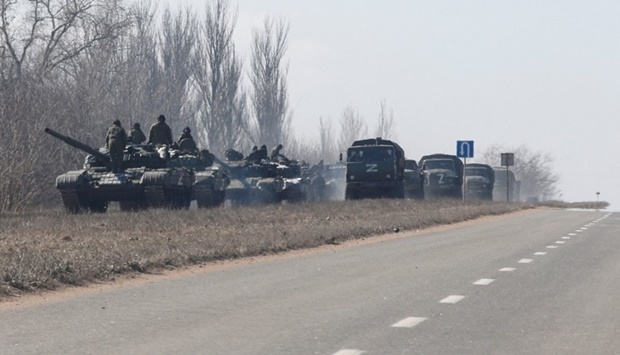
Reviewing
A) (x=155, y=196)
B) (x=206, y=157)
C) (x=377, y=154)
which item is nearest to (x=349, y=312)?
(x=155, y=196)

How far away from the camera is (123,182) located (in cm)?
3769

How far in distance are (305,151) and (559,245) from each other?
115m

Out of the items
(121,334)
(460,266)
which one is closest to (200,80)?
(460,266)

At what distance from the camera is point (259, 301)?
12953mm

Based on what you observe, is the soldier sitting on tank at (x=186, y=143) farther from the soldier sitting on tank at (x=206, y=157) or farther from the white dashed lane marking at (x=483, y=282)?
the white dashed lane marking at (x=483, y=282)

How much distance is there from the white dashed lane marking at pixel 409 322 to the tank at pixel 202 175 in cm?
2957

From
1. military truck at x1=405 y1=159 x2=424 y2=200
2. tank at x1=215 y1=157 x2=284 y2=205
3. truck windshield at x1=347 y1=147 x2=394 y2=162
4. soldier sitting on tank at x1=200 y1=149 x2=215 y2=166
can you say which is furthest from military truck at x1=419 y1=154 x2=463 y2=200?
soldier sitting on tank at x1=200 y1=149 x2=215 y2=166

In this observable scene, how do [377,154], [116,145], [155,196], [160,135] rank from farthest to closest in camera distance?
[377,154] < [160,135] < [116,145] < [155,196]

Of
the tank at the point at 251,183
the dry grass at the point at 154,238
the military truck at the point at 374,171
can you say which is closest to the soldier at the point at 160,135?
the dry grass at the point at 154,238

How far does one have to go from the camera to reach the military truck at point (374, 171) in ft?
180

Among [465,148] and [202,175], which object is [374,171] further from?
[202,175]

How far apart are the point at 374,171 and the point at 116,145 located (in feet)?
61.9

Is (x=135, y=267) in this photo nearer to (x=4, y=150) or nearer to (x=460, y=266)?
(x=460, y=266)

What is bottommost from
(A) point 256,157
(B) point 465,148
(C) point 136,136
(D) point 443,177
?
(D) point 443,177
